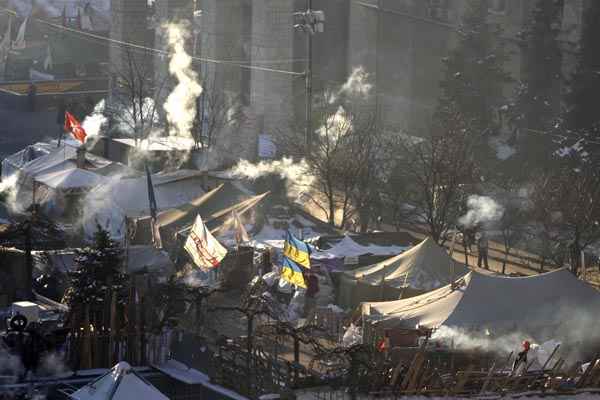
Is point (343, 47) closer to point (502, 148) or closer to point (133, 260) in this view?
point (502, 148)

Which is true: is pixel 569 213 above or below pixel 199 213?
above

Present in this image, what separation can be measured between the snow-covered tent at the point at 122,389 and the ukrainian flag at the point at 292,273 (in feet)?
23.6

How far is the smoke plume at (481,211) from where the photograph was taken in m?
34.1

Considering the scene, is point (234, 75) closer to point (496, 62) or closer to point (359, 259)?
point (496, 62)

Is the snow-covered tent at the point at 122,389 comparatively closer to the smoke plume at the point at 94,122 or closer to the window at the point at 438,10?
the smoke plume at the point at 94,122

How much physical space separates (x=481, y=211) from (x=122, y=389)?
1607cm

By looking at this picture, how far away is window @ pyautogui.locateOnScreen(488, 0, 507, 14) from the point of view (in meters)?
49.4

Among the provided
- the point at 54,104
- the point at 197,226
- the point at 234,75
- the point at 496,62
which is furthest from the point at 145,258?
the point at 54,104

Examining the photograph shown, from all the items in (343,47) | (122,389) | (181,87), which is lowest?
(122,389)

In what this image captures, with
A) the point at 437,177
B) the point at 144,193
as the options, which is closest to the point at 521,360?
the point at 437,177

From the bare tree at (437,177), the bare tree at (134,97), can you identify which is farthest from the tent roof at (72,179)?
the bare tree at (134,97)

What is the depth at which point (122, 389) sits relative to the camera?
19.5m

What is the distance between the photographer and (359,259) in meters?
29.2

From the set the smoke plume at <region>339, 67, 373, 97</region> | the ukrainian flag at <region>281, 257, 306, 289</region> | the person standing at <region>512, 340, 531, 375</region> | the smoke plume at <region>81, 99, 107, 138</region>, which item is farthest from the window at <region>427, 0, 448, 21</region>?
the person standing at <region>512, 340, 531, 375</region>
